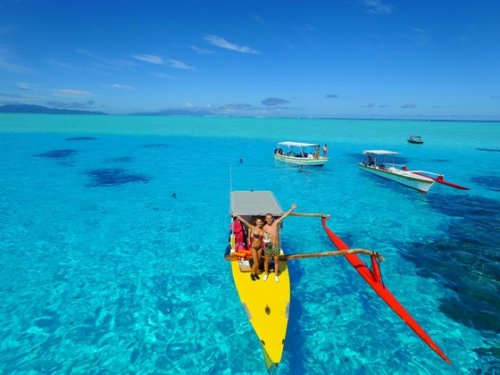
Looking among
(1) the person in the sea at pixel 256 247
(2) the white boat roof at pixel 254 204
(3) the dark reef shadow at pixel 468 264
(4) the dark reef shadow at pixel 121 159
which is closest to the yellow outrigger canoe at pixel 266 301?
(2) the white boat roof at pixel 254 204

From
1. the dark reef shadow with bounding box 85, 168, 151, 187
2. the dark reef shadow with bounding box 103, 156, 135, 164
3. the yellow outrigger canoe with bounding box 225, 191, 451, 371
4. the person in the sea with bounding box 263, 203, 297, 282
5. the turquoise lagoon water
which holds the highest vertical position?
the person in the sea with bounding box 263, 203, 297, 282

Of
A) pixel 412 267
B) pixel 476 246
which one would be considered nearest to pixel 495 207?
pixel 476 246

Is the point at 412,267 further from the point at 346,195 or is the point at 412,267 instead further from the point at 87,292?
the point at 87,292

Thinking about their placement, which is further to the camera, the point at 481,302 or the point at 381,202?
the point at 381,202

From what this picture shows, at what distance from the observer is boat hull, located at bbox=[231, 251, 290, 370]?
765 cm

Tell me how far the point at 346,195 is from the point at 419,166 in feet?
80.6

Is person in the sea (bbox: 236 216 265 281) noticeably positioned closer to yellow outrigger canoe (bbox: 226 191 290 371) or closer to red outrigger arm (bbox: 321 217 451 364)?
yellow outrigger canoe (bbox: 226 191 290 371)

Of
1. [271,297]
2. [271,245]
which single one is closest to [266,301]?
[271,297]

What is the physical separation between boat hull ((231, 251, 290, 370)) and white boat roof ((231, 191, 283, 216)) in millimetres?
2355

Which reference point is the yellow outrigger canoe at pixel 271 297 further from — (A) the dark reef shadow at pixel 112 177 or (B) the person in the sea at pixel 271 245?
(A) the dark reef shadow at pixel 112 177

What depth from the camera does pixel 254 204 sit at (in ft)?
42.6

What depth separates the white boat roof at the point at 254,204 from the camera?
1184 centimetres

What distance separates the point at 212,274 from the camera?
13453mm

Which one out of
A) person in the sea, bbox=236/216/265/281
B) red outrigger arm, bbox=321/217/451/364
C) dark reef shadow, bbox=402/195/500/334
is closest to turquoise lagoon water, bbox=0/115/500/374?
dark reef shadow, bbox=402/195/500/334
